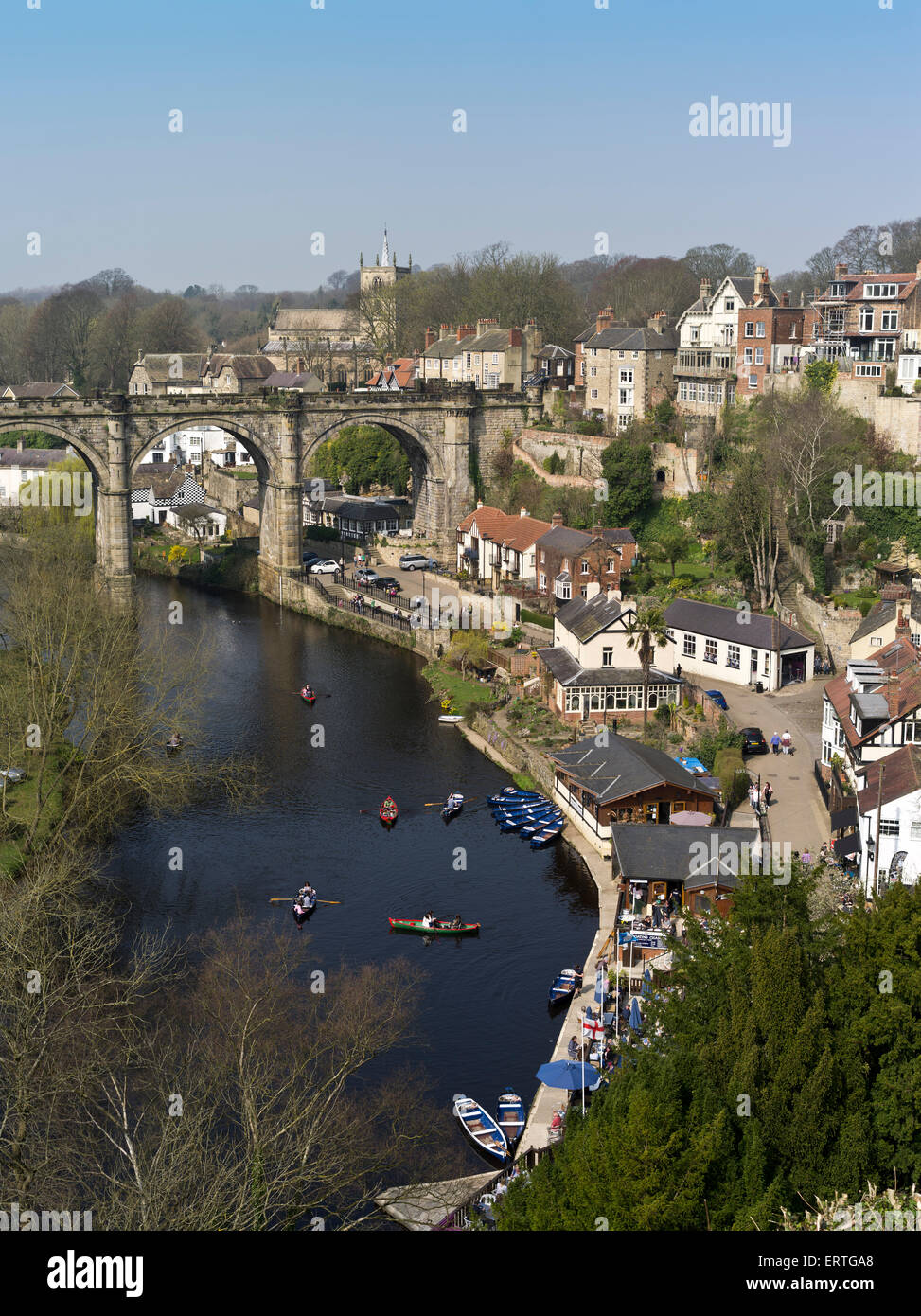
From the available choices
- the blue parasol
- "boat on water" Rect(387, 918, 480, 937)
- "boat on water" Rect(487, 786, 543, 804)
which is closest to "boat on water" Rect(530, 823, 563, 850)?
"boat on water" Rect(487, 786, 543, 804)

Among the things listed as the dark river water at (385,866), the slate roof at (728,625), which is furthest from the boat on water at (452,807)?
the slate roof at (728,625)

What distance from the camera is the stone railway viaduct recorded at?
222 ft

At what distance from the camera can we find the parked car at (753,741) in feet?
141

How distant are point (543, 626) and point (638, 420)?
16.8 m

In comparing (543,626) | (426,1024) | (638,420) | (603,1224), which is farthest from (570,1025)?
(638,420)

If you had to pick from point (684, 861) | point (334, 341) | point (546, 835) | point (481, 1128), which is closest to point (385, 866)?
point (546, 835)

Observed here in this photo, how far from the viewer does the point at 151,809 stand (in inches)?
Result: 1660

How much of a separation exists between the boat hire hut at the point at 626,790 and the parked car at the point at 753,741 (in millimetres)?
3198

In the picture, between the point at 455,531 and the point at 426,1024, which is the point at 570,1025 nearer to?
the point at 426,1024

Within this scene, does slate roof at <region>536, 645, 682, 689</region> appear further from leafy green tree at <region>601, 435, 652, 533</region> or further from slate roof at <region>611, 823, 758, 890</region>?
leafy green tree at <region>601, 435, 652, 533</region>

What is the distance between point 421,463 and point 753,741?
38.6m

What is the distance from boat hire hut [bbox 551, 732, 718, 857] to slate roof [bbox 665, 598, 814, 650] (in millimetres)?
9374

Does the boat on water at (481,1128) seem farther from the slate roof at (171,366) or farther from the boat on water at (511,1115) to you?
the slate roof at (171,366)

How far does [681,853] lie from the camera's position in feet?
115
